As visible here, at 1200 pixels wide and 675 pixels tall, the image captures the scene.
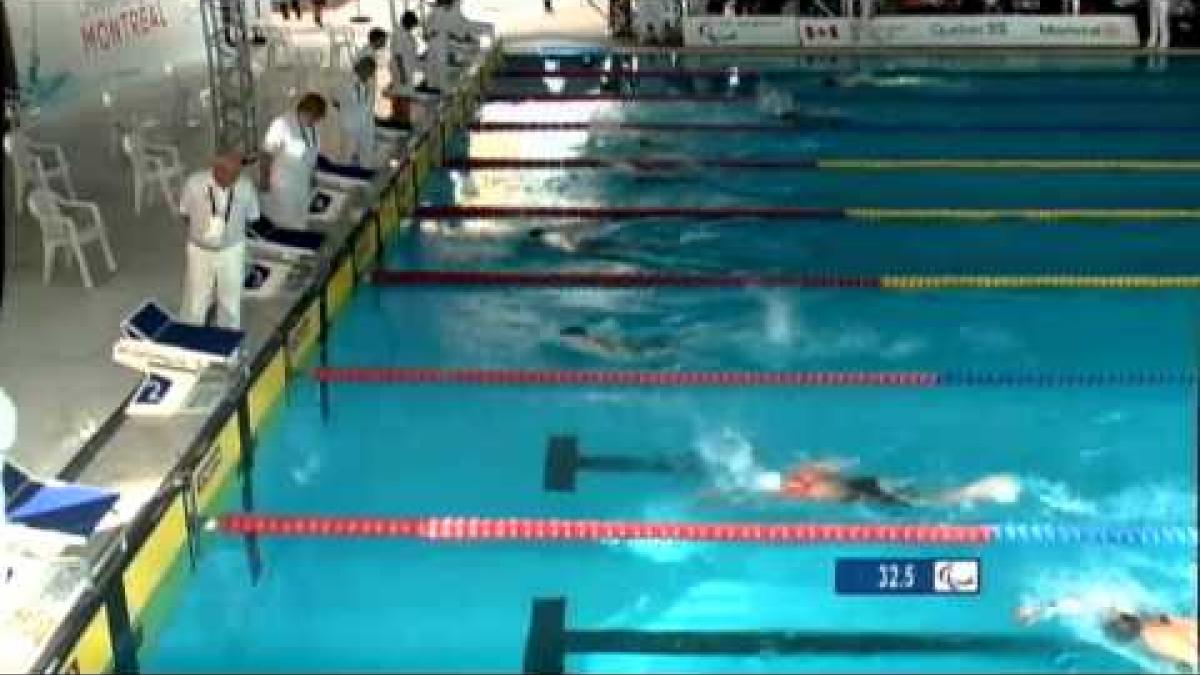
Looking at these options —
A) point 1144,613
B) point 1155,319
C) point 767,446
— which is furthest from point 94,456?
point 1155,319

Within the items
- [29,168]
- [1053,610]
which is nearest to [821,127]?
[29,168]

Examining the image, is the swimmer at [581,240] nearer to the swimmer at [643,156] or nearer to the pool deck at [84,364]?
the pool deck at [84,364]

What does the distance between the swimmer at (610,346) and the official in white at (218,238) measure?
176 centimetres

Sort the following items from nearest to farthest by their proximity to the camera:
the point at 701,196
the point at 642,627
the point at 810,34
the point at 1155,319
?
the point at 642,627, the point at 1155,319, the point at 701,196, the point at 810,34

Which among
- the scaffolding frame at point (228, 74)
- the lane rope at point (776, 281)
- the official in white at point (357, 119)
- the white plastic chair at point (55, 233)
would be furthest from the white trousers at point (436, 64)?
the white plastic chair at point (55, 233)

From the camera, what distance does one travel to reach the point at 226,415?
575cm

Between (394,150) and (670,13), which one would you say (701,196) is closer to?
(394,150)

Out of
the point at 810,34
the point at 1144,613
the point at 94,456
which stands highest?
the point at 810,34

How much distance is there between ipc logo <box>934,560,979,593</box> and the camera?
424 cm

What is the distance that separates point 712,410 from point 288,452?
1.93 m

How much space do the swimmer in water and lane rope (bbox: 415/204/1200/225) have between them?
5350 mm

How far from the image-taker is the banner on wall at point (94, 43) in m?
12.7

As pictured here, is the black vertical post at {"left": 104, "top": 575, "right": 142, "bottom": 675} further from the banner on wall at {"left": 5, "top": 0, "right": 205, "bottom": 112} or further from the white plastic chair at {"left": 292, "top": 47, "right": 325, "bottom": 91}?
the white plastic chair at {"left": 292, "top": 47, "right": 325, "bottom": 91}

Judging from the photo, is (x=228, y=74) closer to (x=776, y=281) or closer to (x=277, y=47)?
(x=776, y=281)
